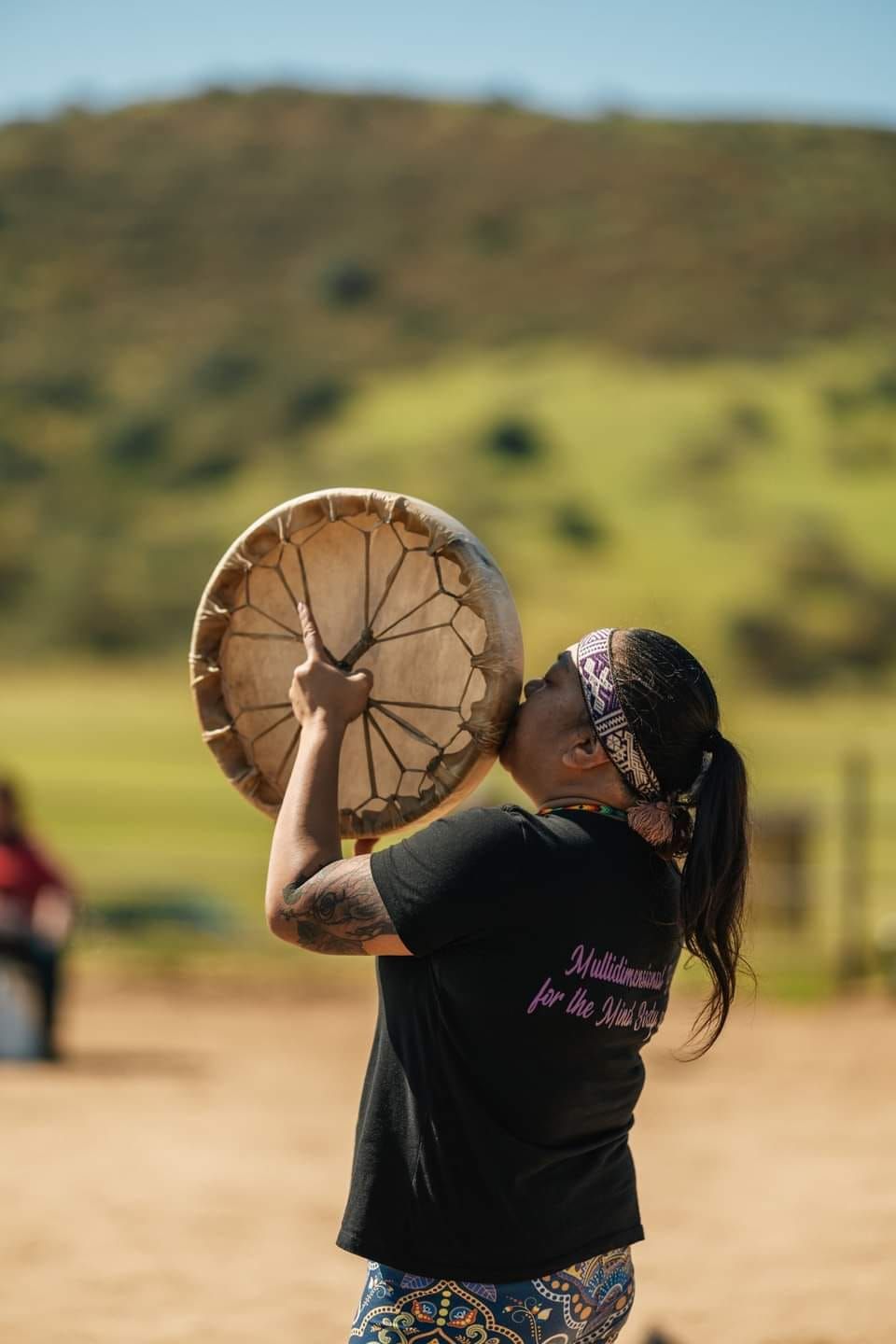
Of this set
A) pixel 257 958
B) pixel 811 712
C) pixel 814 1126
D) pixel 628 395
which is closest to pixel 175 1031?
pixel 257 958

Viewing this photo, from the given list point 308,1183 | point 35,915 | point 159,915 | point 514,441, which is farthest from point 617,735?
point 514,441

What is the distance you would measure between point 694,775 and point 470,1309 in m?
0.77

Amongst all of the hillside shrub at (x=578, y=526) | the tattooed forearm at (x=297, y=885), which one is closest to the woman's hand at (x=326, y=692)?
the tattooed forearm at (x=297, y=885)

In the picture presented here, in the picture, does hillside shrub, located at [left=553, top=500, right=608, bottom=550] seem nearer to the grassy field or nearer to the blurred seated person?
the grassy field

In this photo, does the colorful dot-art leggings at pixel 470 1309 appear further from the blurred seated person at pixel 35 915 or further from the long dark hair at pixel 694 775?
the blurred seated person at pixel 35 915

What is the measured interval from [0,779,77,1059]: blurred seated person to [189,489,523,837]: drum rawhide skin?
271 inches

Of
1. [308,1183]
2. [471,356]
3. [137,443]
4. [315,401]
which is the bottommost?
[308,1183]

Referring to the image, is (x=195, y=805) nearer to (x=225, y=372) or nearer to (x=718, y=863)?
(x=718, y=863)

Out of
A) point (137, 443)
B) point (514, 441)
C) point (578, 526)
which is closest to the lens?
point (578, 526)

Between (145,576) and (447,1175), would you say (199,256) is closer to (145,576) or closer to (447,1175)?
(145,576)

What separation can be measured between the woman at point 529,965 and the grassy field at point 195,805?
0.32 metres

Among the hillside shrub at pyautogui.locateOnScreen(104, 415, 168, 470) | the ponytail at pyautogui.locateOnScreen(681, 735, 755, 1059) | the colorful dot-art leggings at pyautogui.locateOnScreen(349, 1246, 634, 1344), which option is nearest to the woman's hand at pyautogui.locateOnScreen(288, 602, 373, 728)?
the ponytail at pyautogui.locateOnScreen(681, 735, 755, 1059)

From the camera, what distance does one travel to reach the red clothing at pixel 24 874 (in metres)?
9.30

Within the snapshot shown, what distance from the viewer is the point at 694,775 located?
224 centimetres
